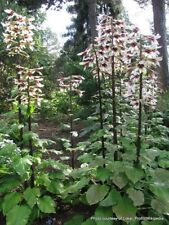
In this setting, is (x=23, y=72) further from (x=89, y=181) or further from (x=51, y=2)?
(x=51, y=2)

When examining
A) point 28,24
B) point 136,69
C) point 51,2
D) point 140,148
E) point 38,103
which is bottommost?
point 140,148

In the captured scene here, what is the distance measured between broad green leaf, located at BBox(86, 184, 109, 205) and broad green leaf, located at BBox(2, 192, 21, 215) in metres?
0.85

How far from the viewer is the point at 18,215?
13.6 ft

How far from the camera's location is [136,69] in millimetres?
3764

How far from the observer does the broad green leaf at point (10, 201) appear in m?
4.25

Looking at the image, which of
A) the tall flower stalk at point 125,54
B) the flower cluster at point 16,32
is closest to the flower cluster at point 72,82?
the tall flower stalk at point 125,54

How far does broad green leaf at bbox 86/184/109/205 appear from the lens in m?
3.98

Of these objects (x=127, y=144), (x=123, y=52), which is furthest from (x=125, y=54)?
(x=127, y=144)

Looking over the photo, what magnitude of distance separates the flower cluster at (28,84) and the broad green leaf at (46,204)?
114cm

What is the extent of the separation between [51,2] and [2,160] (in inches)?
490

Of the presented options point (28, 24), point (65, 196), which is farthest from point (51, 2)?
point (65, 196)

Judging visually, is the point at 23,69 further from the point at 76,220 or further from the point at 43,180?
the point at 76,220

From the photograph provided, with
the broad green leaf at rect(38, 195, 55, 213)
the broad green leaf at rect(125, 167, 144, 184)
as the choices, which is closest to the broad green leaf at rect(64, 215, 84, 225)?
the broad green leaf at rect(38, 195, 55, 213)

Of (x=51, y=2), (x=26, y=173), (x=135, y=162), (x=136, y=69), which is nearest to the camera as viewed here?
(x=136, y=69)
